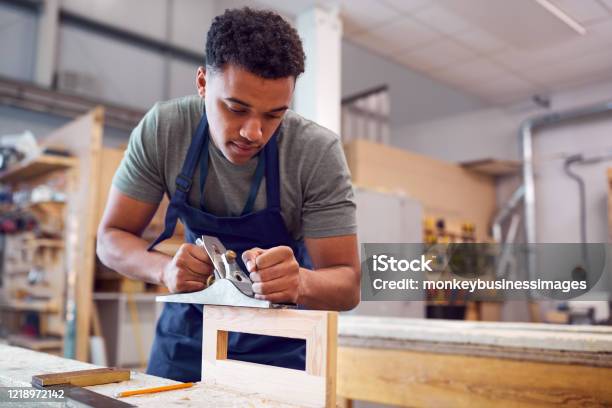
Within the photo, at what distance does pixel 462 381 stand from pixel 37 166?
10.5 feet

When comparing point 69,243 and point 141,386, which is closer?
point 141,386

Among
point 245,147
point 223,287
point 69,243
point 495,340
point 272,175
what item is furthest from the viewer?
point 69,243

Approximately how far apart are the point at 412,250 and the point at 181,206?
79 centimetres

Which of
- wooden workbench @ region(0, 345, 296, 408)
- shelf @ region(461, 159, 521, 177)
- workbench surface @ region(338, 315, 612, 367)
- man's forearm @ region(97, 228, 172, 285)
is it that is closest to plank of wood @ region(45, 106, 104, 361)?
workbench surface @ region(338, 315, 612, 367)

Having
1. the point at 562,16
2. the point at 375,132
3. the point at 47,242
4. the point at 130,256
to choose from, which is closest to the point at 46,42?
the point at 47,242

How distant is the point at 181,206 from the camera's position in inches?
50.4

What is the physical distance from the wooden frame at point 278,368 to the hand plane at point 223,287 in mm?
19

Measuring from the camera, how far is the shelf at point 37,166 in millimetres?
3510

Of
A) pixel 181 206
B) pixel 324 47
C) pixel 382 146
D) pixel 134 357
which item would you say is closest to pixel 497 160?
pixel 382 146

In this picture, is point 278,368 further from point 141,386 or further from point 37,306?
point 37,306

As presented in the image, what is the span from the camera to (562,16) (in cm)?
226

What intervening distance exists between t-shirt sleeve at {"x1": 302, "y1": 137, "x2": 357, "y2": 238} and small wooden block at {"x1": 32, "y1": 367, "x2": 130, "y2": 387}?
1.67 ft

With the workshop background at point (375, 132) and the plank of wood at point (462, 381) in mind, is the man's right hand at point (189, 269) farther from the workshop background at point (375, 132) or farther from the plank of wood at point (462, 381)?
the plank of wood at point (462, 381)

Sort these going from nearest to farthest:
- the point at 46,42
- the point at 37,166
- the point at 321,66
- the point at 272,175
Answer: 1. the point at 272,175
2. the point at 37,166
3. the point at 321,66
4. the point at 46,42
